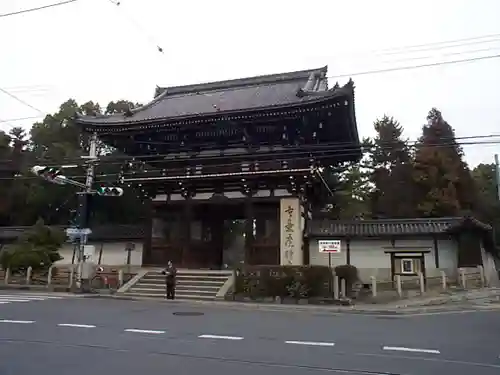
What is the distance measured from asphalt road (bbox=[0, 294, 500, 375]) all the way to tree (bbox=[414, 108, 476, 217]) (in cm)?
2428

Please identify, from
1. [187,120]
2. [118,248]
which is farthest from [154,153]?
[118,248]

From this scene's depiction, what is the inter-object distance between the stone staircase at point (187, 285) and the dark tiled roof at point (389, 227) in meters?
5.69

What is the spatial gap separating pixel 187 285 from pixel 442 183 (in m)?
26.3

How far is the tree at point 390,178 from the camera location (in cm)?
3962

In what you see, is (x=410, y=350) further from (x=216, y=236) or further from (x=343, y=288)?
(x=216, y=236)

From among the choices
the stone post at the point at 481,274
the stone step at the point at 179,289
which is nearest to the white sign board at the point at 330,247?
the stone step at the point at 179,289

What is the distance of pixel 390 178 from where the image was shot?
4284 cm

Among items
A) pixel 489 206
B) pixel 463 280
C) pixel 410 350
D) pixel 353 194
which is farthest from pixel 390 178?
pixel 410 350

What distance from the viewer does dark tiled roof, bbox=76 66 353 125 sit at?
24406 millimetres

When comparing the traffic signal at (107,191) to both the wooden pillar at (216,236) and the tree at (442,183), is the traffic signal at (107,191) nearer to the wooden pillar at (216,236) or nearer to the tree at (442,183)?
the wooden pillar at (216,236)

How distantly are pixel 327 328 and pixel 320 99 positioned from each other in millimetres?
12251

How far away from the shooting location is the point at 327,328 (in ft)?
34.5

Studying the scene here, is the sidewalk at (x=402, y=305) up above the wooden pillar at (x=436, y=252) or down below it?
below

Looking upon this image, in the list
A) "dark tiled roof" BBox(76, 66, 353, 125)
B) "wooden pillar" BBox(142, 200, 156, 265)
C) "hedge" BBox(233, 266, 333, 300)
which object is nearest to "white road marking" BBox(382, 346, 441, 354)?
"hedge" BBox(233, 266, 333, 300)
